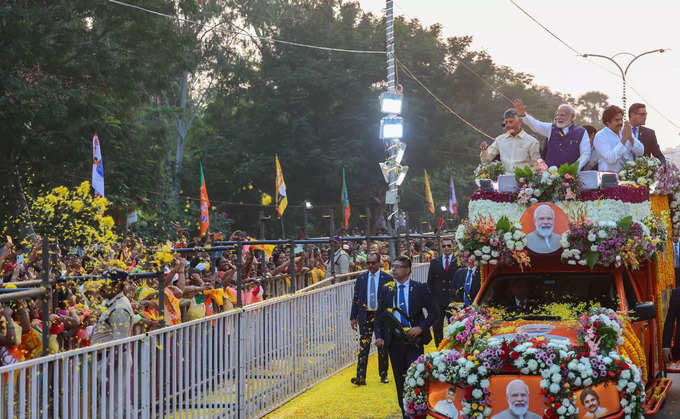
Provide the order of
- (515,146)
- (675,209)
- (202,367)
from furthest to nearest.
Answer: (675,209) → (515,146) → (202,367)

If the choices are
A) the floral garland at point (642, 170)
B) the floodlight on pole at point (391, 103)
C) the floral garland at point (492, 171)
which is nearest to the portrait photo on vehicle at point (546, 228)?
the floral garland at point (492, 171)

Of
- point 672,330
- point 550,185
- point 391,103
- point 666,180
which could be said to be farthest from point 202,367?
point 391,103

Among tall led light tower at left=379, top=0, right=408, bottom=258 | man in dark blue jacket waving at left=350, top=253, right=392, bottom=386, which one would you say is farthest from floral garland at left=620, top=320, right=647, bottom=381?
tall led light tower at left=379, top=0, right=408, bottom=258

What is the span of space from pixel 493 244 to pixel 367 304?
475cm

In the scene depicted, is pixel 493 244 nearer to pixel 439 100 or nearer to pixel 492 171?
pixel 492 171

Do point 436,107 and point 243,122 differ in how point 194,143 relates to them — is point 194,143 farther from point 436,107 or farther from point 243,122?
point 436,107

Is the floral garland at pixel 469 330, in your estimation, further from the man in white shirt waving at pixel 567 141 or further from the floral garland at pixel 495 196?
the man in white shirt waving at pixel 567 141

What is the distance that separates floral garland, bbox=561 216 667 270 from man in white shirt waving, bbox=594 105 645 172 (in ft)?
6.47

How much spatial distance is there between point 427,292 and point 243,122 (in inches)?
2010

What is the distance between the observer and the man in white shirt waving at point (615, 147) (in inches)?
437

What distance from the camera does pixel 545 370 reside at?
7.48m

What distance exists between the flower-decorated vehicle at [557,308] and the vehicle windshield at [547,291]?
0.01 m

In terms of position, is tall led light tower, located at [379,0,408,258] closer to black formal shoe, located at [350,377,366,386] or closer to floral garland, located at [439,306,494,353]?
black formal shoe, located at [350,377,366,386]

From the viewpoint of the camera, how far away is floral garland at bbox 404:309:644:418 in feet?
24.3
